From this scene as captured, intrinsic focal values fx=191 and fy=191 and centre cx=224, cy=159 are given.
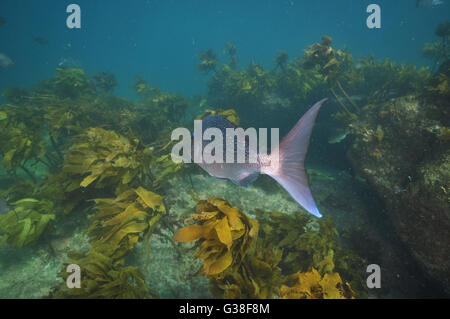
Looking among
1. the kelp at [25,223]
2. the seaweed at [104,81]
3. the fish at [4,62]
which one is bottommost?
the kelp at [25,223]

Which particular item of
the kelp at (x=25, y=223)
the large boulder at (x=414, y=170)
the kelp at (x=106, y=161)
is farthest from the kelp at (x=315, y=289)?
the kelp at (x=25, y=223)

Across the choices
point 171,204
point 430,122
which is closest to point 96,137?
point 171,204

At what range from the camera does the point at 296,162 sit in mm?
1761

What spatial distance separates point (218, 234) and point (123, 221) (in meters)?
1.60

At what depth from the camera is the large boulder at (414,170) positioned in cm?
300

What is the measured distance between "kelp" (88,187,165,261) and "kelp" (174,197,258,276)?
37.5 inches

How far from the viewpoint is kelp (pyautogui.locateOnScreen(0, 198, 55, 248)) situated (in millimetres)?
2898

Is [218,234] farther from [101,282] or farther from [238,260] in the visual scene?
[101,282]

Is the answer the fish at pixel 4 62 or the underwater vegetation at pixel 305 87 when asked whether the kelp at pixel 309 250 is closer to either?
the underwater vegetation at pixel 305 87

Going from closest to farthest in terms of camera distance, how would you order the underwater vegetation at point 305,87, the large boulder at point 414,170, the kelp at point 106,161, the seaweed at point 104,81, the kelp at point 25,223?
the kelp at point 25,223, the large boulder at point 414,170, the kelp at point 106,161, the underwater vegetation at point 305,87, the seaweed at point 104,81

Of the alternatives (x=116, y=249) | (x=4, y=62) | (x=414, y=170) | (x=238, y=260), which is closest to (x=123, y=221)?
(x=116, y=249)

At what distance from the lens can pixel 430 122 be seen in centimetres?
398

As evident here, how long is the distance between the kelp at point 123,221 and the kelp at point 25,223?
88 cm

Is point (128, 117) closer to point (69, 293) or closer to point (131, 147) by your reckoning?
point (131, 147)
